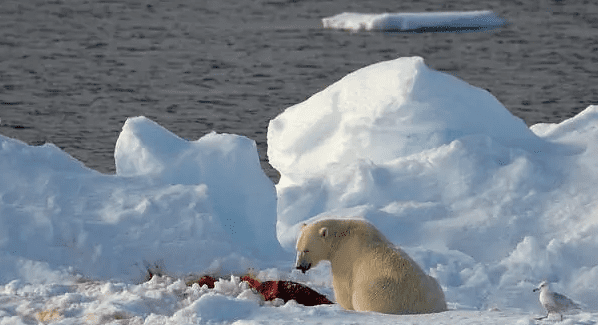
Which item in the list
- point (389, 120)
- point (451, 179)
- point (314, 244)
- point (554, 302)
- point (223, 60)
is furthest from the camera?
point (223, 60)

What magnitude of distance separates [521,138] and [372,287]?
510 cm

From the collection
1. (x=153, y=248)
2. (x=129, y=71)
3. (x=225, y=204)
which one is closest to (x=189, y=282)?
(x=153, y=248)

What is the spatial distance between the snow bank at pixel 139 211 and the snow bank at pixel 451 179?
94 centimetres

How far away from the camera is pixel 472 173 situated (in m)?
8.36

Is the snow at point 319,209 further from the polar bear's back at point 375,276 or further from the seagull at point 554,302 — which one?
the polar bear's back at point 375,276

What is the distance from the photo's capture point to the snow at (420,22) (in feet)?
86.5

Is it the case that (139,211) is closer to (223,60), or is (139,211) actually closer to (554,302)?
(554,302)

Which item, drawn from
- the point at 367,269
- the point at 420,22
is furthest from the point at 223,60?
the point at 367,269

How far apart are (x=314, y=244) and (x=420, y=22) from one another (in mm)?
22408

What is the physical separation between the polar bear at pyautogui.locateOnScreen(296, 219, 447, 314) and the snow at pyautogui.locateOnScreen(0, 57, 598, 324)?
1.00ft

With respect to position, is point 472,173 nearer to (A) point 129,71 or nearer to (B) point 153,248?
(B) point 153,248

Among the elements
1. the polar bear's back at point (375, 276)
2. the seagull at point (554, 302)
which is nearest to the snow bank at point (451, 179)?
the polar bear's back at point (375, 276)

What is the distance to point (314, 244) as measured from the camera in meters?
4.70

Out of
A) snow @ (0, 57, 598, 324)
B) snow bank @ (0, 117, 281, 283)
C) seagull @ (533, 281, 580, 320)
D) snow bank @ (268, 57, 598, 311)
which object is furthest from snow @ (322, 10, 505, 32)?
seagull @ (533, 281, 580, 320)
